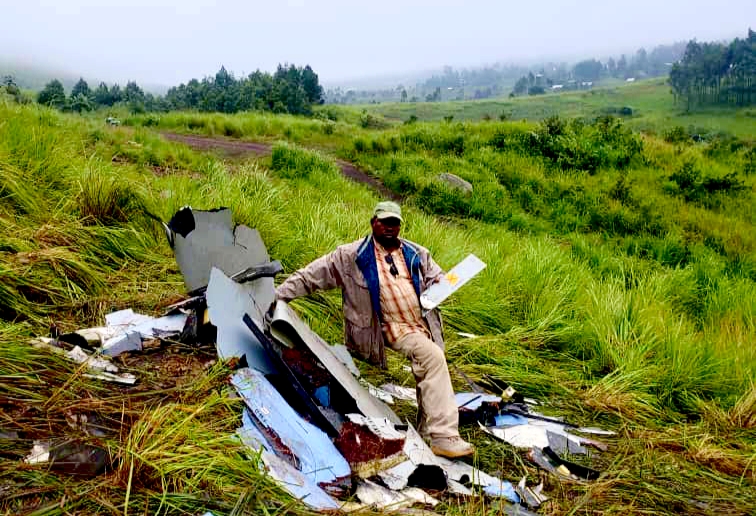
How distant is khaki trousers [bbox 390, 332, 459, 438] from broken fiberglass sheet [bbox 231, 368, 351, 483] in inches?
22.6

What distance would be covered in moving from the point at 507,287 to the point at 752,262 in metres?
5.28

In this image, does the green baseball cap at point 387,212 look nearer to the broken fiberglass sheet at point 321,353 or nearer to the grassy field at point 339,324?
the broken fiberglass sheet at point 321,353

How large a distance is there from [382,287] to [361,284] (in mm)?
122

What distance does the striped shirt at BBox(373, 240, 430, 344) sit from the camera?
3.30 m

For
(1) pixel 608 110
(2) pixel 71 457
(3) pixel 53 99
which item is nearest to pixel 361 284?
(2) pixel 71 457

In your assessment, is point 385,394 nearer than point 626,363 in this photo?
Yes

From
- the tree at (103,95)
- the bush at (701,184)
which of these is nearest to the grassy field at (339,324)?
the bush at (701,184)

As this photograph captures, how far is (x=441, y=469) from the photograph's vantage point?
264 cm

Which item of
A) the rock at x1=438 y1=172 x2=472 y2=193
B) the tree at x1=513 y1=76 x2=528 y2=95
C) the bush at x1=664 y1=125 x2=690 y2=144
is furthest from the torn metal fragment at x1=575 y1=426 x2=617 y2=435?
the tree at x1=513 y1=76 x2=528 y2=95

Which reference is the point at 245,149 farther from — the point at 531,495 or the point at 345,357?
the point at 531,495

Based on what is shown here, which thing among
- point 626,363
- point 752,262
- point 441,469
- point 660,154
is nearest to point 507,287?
point 626,363

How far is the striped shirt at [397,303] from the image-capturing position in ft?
10.8

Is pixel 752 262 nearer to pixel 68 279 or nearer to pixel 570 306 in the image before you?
pixel 570 306

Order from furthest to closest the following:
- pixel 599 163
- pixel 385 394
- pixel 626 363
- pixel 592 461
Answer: pixel 599 163 < pixel 626 363 < pixel 385 394 < pixel 592 461
